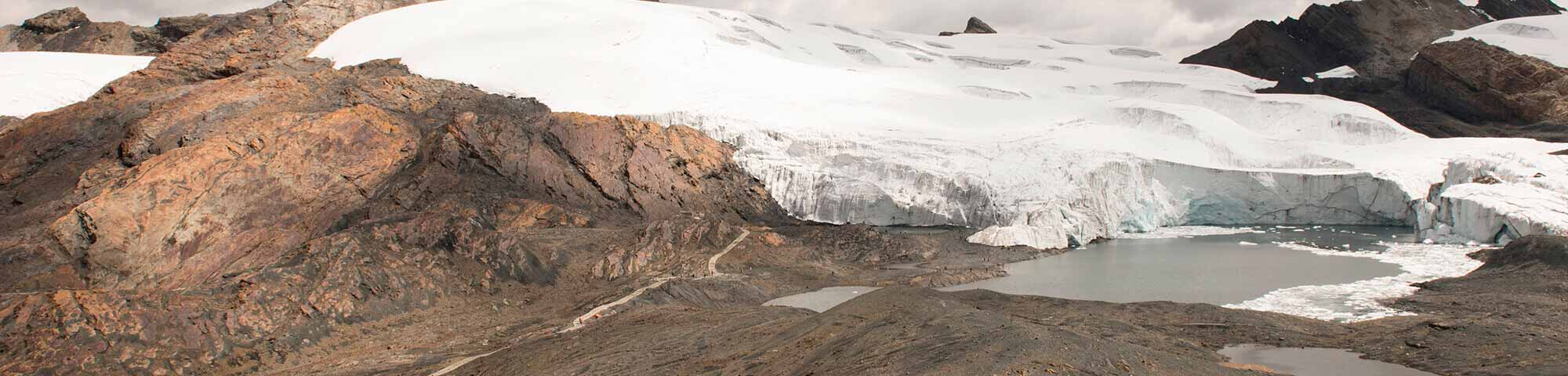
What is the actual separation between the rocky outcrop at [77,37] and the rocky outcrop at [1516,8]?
196ft

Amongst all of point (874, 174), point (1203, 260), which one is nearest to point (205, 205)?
point (874, 174)

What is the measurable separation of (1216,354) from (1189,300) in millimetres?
4660

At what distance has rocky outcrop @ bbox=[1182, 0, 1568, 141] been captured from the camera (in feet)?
114

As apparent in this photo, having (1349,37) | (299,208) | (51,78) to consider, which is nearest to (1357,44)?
(1349,37)

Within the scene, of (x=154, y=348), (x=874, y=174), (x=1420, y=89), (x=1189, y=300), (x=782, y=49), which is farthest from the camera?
(x=782, y=49)

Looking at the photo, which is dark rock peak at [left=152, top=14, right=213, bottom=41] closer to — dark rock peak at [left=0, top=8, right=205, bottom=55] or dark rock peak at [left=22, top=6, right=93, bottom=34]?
dark rock peak at [left=0, top=8, right=205, bottom=55]

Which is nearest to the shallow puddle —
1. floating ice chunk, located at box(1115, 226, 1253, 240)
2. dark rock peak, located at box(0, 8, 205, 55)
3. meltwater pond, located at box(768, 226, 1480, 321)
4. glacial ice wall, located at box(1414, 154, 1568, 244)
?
meltwater pond, located at box(768, 226, 1480, 321)

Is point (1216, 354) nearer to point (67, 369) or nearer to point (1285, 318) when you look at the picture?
point (1285, 318)

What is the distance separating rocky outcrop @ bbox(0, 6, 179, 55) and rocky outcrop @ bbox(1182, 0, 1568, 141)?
156 ft

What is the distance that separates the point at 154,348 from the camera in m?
8.59

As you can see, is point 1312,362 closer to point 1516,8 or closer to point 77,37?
point 1516,8

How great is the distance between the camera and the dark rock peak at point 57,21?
38781mm

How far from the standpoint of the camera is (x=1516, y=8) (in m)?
41.9

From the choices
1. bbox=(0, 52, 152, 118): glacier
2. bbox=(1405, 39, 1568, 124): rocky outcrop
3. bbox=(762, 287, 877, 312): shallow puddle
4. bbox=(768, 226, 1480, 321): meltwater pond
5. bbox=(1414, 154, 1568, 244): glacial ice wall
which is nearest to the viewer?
bbox=(768, 226, 1480, 321): meltwater pond
